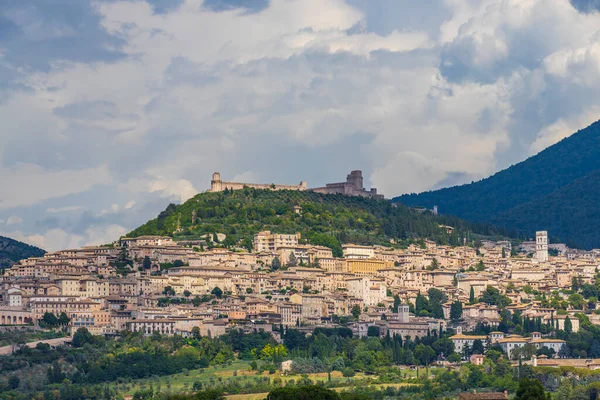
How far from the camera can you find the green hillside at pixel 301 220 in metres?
126

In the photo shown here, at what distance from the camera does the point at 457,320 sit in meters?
107

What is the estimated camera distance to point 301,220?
13062cm

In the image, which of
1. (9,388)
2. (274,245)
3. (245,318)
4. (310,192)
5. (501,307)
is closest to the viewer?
(9,388)

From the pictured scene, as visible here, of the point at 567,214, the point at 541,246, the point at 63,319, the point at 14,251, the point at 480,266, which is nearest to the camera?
the point at 63,319

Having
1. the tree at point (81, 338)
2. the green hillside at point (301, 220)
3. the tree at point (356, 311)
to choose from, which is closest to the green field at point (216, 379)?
the tree at point (81, 338)

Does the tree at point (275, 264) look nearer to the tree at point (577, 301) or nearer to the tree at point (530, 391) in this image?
the tree at point (577, 301)

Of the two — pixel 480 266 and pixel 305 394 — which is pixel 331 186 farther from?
pixel 305 394

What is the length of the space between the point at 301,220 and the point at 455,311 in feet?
83.9

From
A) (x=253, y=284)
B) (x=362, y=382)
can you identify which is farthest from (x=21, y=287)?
(x=362, y=382)

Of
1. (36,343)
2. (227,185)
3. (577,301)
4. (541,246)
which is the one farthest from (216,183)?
→ (36,343)

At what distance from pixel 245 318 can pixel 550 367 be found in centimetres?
2270

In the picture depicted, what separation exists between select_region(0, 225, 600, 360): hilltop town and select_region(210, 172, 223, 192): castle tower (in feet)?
58.1

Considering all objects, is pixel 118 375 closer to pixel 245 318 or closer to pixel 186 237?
pixel 245 318

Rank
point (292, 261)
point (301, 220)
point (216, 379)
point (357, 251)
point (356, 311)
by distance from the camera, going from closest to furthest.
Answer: point (216, 379) → point (356, 311) → point (292, 261) → point (357, 251) → point (301, 220)
